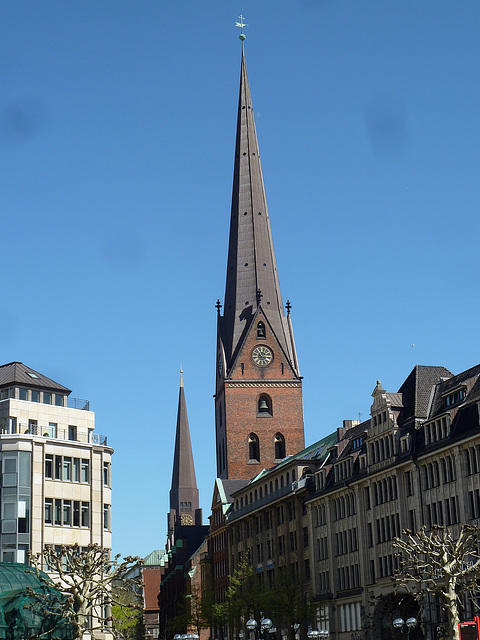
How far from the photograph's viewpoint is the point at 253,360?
137625 millimetres

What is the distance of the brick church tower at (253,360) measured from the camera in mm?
135250

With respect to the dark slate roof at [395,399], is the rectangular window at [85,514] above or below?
below

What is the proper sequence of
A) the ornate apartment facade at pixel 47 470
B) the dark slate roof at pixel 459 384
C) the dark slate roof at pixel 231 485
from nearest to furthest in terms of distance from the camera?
the dark slate roof at pixel 459 384 → the ornate apartment facade at pixel 47 470 → the dark slate roof at pixel 231 485

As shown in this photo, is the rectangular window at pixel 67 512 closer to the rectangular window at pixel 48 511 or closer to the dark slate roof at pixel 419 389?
the rectangular window at pixel 48 511

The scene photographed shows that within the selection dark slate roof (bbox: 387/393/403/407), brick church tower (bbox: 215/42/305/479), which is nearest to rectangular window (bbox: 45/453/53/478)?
dark slate roof (bbox: 387/393/403/407)

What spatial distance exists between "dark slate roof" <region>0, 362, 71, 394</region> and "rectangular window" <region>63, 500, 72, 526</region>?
10478 millimetres

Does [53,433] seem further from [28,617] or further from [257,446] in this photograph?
[257,446]

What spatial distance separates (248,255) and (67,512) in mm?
68068

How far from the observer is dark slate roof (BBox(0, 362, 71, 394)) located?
84750mm

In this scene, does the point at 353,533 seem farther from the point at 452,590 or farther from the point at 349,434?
the point at 452,590

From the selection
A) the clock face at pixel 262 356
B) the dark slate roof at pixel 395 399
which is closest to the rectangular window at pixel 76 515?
the dark slate roof at pixel 395 399

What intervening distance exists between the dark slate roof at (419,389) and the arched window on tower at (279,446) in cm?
5398

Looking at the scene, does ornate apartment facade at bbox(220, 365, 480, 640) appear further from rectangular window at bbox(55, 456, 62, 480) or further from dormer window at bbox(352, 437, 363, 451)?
rectangular window at bbox(55, 456, 62, 480)

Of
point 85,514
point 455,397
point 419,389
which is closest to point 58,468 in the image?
point 85,514
